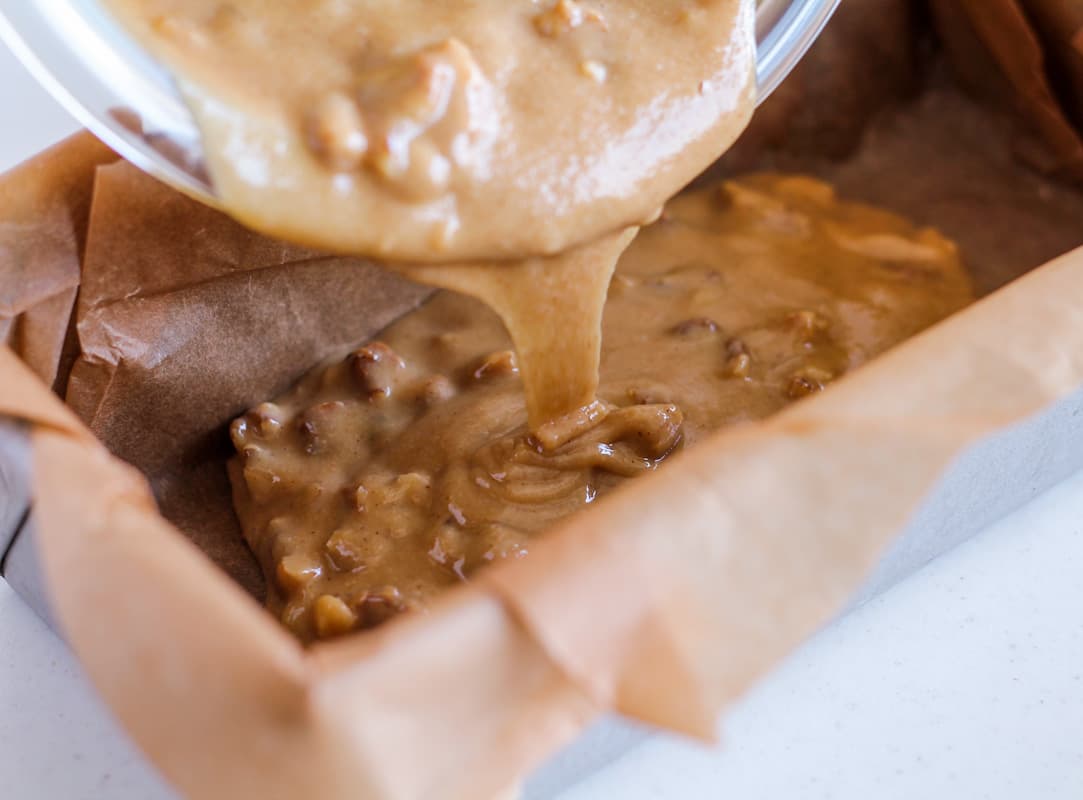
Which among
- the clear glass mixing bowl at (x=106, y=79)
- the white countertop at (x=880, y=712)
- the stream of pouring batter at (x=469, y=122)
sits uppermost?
the clear glass mixing bowl at (x=106, y=79)

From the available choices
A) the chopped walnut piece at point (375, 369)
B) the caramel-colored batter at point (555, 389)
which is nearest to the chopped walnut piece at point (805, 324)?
the caramel-colored batter at point (555, 389)

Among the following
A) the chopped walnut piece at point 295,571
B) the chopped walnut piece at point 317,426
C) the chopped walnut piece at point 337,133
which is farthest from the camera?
the chopped walnut piece at point 317,426

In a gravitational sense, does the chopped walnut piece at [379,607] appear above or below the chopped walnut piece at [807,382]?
above

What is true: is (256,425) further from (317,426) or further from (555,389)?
(555,389)

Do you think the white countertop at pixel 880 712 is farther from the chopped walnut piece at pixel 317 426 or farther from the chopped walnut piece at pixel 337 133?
the chopped walnut piece at pixel 337 133

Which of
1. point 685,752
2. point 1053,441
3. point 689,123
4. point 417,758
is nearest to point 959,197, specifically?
point 1053,441

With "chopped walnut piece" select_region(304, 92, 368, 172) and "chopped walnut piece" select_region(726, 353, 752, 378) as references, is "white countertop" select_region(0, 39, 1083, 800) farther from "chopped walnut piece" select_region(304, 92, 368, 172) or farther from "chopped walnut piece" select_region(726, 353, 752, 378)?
"chopped walnut piece" select_region(304, 92, 368, 172)
